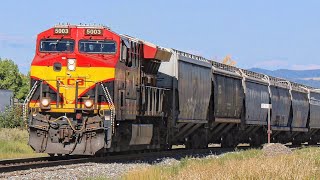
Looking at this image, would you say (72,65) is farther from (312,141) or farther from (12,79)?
(12,79)

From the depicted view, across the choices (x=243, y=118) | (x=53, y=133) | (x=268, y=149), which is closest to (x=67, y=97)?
(x=53, y=133)

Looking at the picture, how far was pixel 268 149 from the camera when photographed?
89.1 ft

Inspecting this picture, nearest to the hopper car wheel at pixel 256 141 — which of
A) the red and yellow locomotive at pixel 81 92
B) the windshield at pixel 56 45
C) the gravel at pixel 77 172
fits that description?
the red and yellow locomotive at pixel 81 92

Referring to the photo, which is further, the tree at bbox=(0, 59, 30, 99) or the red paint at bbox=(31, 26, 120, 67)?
the tree at bbox=(0, 59, 30, 99)

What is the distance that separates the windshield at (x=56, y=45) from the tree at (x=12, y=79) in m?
112

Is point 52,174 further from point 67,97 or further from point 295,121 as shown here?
point 295,121

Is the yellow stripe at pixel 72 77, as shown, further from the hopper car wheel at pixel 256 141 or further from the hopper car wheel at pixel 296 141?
the hopper car wheel at pixel 296 141

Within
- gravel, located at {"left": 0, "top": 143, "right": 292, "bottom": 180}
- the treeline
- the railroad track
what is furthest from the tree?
gravel, located at {"left": 0, "top": 143, "right": 292, "bottom": 180}

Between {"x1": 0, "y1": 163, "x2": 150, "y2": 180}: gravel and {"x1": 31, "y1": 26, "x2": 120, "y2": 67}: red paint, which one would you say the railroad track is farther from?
{"x1": 31, "y1": 26, "x2": 120, "y2": 67}: red paint

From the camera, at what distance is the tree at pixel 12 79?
130500 millimetres

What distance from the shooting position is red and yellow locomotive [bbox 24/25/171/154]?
1897 cm

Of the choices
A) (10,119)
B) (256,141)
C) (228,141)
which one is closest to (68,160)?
(228,141)

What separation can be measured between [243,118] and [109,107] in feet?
55.4

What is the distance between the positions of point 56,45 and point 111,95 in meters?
2.68
